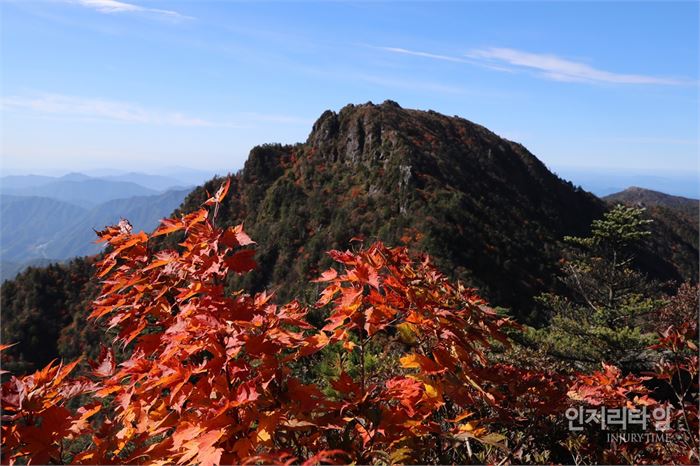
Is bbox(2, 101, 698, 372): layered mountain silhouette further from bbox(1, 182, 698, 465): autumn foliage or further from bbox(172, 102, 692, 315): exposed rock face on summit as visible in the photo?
bbox(1, 182, 698, 465): autumn foliage

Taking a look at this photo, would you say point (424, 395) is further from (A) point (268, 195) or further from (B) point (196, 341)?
(A) point (268, 195)

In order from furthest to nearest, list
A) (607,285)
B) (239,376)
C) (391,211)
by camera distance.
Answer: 1. (391,211)
2. (607,285)
3. (239,376)

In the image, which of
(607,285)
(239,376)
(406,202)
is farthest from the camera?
(406,202)

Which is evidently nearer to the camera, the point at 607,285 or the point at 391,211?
the point at 607,285

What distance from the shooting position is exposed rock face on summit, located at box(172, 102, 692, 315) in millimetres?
27344

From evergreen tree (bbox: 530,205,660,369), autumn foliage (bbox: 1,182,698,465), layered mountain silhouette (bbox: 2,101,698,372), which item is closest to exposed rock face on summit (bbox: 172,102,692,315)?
layered mountain silhouette (bbox: 2,101,698,372)

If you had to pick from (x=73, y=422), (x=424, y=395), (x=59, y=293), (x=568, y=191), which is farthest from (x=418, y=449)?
(x=568, y=191)

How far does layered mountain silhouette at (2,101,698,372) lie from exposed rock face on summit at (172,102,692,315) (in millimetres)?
107

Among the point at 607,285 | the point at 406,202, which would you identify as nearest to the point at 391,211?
the point at 406,202

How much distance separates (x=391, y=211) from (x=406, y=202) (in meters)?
1.24

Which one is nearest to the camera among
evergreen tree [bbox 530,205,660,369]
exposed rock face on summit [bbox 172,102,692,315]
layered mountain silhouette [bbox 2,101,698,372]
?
evergreen tree [bbox 530,205,660,369]

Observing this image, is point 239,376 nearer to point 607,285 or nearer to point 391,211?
point 607,285

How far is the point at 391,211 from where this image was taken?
3030cm

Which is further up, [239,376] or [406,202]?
[406,202]
